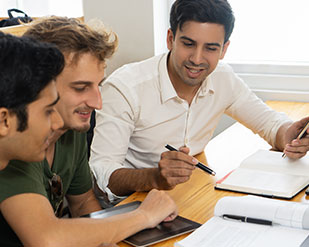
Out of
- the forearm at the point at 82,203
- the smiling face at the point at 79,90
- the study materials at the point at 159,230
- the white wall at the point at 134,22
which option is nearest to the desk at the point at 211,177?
the study materials at the point at 159,230

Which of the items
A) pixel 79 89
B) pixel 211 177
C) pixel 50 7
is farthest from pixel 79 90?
pixel 50 7

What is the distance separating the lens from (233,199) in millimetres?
1393

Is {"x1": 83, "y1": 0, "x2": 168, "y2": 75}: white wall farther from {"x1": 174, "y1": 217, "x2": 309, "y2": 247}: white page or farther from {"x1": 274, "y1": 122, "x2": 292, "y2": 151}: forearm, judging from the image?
{"x1": 174, "y1": 217, "x2": 309, "y2": 247}: white page

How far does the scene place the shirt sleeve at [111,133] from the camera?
5.76 ft

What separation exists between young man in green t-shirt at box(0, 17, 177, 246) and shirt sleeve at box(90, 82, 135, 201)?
0.06 meters

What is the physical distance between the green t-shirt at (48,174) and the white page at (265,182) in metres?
0.44

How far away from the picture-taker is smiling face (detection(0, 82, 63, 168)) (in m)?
1.09

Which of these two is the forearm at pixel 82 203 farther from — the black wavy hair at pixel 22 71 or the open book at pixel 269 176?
the black wavy hair at pixel 22 71

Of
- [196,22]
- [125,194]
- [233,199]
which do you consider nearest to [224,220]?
[233,199]

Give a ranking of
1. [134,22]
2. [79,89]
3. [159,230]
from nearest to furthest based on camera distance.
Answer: [159,230]
[79,89]
[134,22]

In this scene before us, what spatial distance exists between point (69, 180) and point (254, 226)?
591 mm

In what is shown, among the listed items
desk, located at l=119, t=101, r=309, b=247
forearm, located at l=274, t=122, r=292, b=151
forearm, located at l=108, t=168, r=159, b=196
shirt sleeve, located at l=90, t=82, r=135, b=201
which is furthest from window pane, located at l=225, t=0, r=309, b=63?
forearm, located at l=108, t=168, r=159, b=196

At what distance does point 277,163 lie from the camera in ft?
5.73

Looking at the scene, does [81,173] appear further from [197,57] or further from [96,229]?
[197,57]
